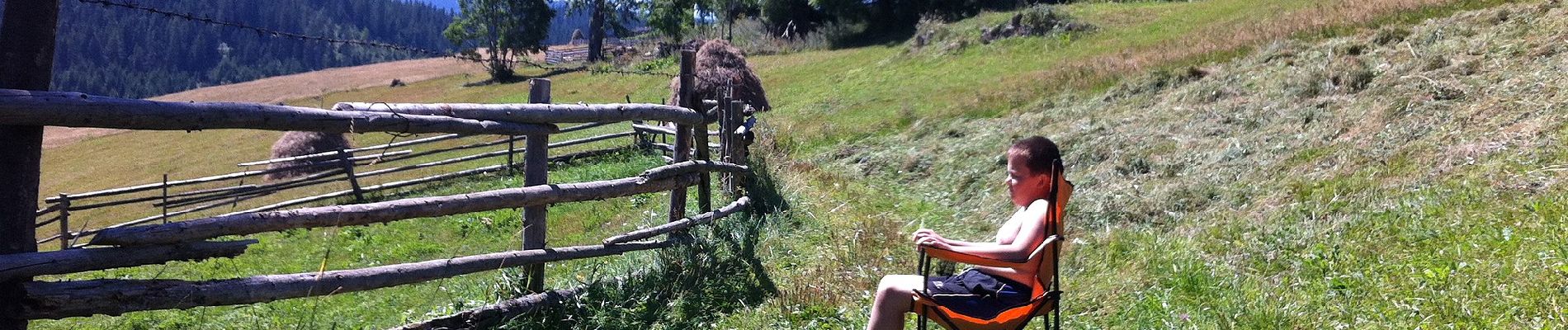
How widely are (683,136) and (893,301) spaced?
3.23 metres

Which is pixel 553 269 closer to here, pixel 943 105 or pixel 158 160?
pixel 943 105

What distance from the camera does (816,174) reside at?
9.58m

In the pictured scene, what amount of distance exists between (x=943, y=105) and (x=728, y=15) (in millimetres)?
36055

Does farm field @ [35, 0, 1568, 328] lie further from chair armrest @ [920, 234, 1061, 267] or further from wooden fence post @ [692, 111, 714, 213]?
chair armrest @ [920, 234, 1061, 267]

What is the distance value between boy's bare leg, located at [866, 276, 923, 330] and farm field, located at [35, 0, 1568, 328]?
47.6 inches

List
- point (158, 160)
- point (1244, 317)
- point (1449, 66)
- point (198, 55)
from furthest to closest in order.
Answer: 1. point (198, 55)
2. point (158, 160)
3. point (1449, 66)
4. point (1244, 317)

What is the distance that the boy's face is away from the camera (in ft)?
10.4

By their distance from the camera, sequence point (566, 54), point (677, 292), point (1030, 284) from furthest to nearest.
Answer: point (566, 54) → point (677, 292) → point (1030, 284)

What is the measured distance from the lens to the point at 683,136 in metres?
6.34

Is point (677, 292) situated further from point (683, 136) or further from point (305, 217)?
point (305, 217)

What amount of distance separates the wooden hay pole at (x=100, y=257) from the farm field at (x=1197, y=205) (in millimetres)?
434

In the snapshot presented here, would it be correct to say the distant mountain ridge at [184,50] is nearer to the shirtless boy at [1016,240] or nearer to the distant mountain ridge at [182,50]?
the distant mountain ridge at [182,50]

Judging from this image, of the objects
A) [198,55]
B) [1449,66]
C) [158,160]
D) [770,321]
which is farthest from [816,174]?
[198,55]

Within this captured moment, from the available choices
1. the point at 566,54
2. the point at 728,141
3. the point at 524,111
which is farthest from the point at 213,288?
the point at 566,54
